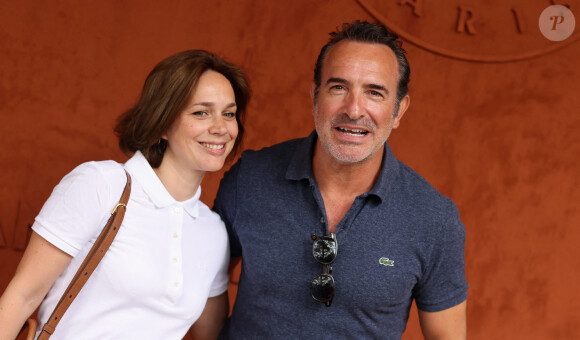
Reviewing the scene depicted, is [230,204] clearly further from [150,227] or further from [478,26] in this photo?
[478,26]

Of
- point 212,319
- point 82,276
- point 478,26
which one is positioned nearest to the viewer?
point 82,276

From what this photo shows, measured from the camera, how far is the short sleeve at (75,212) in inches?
58.9

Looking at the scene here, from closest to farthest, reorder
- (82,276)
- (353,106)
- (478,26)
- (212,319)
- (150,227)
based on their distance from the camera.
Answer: (82,276)
(150,227)
(353,106)
(212,319)
(478,26)

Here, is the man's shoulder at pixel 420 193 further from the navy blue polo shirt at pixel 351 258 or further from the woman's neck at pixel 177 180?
the woman's neck at pixel 177 180

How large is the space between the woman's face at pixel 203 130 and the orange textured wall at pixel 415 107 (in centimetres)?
95

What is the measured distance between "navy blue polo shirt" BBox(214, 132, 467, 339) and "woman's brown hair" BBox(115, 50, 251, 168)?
1.15ft

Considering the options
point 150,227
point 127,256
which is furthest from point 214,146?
point 127,256

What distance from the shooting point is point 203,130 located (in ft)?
5.72

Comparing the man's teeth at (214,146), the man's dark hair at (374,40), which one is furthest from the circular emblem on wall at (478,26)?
the man's teeth at (214,146)

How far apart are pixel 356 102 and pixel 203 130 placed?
0.45 meters

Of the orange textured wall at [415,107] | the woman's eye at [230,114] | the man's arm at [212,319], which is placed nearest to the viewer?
the woman's eye at [230,114]

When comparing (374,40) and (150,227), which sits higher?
(374,40)

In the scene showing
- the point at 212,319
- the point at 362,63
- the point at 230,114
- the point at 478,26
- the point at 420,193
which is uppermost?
the point at 478,26

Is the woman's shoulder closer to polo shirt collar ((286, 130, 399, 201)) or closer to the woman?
the woman
